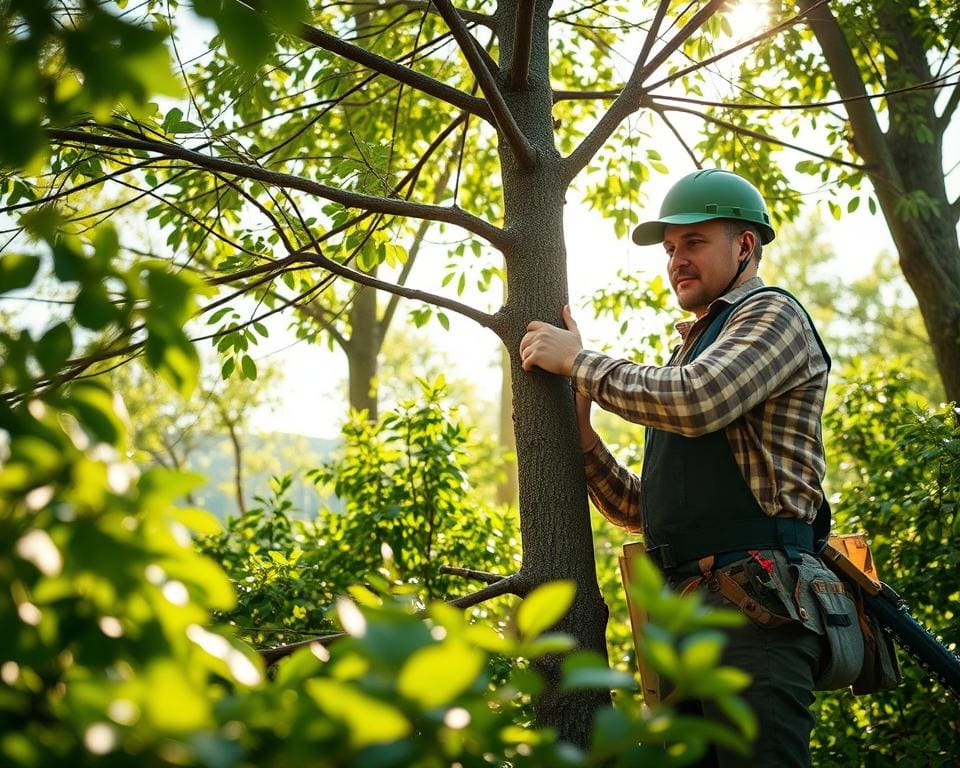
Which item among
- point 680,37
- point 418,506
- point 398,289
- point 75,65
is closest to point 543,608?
point 75,65

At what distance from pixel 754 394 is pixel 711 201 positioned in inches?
30.9

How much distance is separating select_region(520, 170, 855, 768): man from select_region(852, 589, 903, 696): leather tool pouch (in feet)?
0.97

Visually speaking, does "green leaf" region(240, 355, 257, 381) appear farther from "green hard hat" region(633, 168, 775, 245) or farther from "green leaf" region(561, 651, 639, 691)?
"green leaf" region(561, 651, 639, 691)

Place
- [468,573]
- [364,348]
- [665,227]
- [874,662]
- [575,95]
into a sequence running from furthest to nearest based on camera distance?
[364,348] → [575,95] → [665,227] → [468,573] → [874,662]

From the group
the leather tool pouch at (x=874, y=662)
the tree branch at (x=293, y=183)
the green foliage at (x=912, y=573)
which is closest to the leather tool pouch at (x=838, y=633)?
the leather tool pouch at (x=874, y=662)

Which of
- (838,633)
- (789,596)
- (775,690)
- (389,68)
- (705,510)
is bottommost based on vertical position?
(775,690)

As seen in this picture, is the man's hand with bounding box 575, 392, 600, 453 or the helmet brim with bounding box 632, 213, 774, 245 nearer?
the man's hand with bounding box 575, 392, 600, 453

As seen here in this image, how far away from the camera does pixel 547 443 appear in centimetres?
269

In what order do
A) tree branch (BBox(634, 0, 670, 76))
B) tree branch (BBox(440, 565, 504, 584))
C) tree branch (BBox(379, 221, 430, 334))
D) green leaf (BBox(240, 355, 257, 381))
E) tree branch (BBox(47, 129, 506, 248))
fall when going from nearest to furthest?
tree branch (BBox(47, 129, 506, 248)), tree branch (BBox(634, 0, 670, 76)), tree branch (BBox(440, 565, 504, 584)), green leaf (BBox(240, 355, 257, 381)), tree branch (BBox(379, 221, 430, 334))

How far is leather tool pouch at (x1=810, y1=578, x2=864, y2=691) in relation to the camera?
2.50m

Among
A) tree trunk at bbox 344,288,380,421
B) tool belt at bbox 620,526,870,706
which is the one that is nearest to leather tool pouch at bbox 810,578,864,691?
tool belt at bbox 620,526,870,706

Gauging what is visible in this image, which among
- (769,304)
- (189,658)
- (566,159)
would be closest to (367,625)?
(189,658)

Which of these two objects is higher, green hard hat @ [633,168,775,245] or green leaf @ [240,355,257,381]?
green hard hat @ [633,168,775,245]

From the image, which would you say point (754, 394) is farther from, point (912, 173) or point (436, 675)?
point (912, 173)
